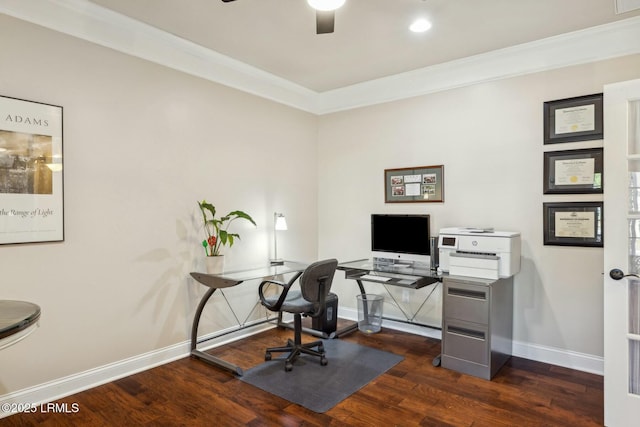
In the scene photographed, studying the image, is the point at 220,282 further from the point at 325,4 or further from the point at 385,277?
the point at 325,4

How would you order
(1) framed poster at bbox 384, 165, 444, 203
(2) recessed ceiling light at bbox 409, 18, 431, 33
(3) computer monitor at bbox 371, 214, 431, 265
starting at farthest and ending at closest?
(1) framed poster at bbox 384, 165, 444, 203 < (3) computer monitor at bbox 371, 214, 431, 265 < (2) recessed ceiling light at bbox 409, 18, 431, 33

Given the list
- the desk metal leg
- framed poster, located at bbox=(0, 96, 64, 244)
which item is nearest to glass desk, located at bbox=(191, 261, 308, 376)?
the desk metal leg

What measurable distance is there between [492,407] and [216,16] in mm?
3371

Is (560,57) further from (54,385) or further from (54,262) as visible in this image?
(54,385)

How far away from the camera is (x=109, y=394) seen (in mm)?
2678

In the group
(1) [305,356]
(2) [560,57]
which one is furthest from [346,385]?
(2) [560,57]

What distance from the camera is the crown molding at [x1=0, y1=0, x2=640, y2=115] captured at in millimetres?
2646

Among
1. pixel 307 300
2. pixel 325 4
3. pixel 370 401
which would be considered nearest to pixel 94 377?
pixel 307 300

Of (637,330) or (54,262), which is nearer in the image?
(637,330)

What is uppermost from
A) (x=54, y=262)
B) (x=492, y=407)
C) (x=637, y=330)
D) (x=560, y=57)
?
(x=560, y=57)

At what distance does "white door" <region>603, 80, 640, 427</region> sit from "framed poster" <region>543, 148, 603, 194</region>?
2.85ft

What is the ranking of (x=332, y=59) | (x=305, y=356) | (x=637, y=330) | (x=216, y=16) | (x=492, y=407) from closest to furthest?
(x=637, y=330)
(x=492, y=407)
(x=216, y=16)
(x=305, y=356)
(x=332, y=59)

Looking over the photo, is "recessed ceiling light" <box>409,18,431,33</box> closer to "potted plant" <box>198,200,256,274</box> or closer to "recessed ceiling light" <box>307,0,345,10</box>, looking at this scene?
"recessed ceiling light" <box>307,0,345,10</box>

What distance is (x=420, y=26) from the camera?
9.62 ft
